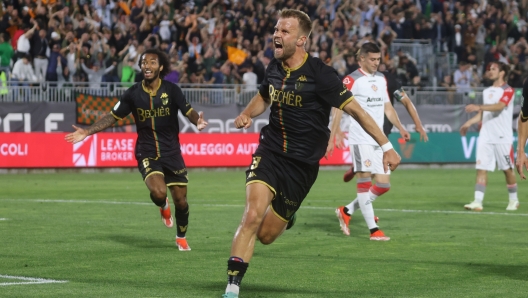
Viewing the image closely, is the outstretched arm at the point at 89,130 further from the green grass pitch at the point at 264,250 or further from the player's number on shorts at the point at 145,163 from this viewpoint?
the green grass pitch at the point at 264,250

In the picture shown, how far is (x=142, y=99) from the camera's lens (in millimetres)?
11828

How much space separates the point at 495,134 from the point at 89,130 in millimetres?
9310

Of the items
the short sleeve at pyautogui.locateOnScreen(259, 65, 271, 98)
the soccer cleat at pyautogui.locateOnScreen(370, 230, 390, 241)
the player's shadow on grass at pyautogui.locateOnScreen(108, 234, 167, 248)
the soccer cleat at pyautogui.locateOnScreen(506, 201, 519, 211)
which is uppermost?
the short sleeve at pyautogui.locateOnScreen(259, 65, 271, 98)

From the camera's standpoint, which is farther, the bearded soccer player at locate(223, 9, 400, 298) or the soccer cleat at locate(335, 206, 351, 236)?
the soccer cleat at locate(335, 206, 351, 236)

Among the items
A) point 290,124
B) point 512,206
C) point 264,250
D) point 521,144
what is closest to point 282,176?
point 290,124

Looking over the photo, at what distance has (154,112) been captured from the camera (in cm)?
1186

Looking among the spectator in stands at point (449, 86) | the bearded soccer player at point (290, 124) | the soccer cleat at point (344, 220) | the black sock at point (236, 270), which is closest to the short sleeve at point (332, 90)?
the bearded soccer player at point (290, 124)

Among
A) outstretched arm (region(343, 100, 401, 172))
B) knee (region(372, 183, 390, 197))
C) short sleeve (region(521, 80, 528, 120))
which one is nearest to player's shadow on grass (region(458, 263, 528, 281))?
short sleeve (region(521, 80, 528, 120))

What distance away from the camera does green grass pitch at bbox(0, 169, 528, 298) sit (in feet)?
28.3

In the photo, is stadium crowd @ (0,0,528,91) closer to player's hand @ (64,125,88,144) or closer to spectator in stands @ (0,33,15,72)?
spectator in stands @ (0,33,15,72)

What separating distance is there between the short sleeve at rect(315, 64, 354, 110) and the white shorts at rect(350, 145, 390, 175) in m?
5.10

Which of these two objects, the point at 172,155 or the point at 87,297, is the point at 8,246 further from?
the point at 87,297

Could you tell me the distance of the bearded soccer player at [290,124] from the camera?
7.87 meters

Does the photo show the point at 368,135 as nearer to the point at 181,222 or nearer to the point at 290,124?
the point at 181,222
